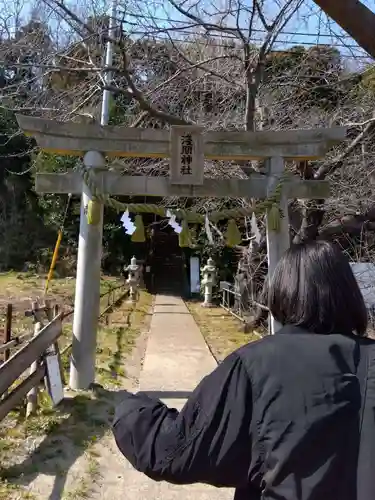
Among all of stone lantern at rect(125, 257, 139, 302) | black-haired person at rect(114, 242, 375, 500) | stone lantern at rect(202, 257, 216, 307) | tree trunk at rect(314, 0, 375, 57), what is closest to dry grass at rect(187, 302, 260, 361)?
stone lantern at rect(202, 257, 216, 307)

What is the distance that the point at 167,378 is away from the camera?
6645mm

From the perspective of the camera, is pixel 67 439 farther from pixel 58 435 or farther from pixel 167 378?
pixel 167 378

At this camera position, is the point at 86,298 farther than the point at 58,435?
Yes

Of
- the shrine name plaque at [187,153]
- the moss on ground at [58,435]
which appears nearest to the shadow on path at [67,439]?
the moss on ground at [58,435]

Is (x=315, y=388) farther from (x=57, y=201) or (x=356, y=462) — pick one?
(x=57, y=201)

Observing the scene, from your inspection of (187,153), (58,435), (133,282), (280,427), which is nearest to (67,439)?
(58,435)

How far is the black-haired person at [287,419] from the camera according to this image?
3.69 ft

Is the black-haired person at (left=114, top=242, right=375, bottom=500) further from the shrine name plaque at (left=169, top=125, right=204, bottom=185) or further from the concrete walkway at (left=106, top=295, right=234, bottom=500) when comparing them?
the shrine name plaque at (left=169, top=125, right=204, bottom=185)

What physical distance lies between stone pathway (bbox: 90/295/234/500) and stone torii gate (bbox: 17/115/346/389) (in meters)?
1.16

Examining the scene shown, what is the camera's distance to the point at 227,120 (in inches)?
365

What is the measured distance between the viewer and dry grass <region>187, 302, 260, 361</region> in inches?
359

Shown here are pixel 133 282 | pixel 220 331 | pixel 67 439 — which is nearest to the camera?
pixel 67 439

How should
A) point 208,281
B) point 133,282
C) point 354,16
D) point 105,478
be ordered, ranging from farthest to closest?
1. point 208,281
2. point 133,282
3. point 105,478
4. point 354,16

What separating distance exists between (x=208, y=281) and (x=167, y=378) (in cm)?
870
